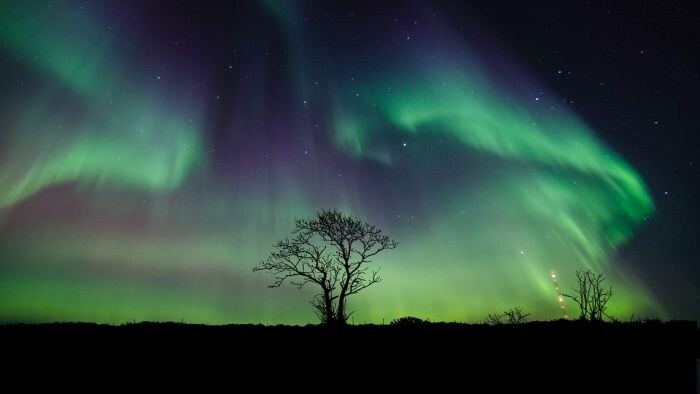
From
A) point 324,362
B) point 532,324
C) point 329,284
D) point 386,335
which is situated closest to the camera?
point 324,362

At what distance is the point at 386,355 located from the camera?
23.0ft

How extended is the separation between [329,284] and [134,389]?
95.7ft

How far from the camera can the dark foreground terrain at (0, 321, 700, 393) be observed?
633cm

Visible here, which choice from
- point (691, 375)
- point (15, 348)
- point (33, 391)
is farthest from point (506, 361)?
point (15, 348)

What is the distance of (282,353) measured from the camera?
267 inches

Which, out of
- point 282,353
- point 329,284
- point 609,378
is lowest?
point 609,378

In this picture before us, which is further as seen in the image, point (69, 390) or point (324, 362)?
point (324, 362)

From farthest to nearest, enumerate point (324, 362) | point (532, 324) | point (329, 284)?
point (329, 284), point (532, 324), point (324, 362)

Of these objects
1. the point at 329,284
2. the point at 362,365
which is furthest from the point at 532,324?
the point at 329,284

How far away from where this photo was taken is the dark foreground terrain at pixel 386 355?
633 centimetres

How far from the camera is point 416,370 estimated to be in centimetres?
685

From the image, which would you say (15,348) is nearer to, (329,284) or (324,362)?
(324,362)

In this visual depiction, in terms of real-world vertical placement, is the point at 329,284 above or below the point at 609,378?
above

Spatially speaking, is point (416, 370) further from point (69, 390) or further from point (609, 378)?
point (69, 390)
